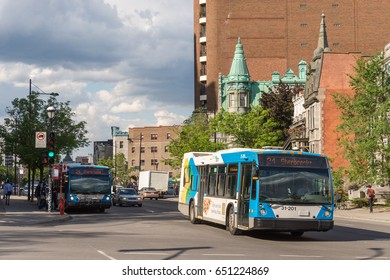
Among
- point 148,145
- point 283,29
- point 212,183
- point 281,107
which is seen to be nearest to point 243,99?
point 283,29

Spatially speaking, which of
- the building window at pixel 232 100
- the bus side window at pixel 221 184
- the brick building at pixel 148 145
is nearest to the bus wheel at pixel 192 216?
the bus side window at pixel 221 184

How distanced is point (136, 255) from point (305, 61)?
93252 millimetres

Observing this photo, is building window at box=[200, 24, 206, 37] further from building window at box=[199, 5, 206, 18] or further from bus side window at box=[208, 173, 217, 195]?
bus side window at box=[208, 173, 217, 195]

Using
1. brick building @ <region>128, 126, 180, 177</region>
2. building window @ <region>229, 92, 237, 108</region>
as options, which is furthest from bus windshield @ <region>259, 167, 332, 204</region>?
brick building @ <region>128, 126, 180, 177</region>

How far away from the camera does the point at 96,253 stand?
646 inches

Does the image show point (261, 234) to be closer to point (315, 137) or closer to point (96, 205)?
point (96, 205)

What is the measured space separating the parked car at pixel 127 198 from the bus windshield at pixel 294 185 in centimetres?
3127

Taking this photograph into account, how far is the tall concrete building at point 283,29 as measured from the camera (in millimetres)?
108312

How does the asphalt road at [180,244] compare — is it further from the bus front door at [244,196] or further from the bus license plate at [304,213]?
the bus license plate at [304,213]

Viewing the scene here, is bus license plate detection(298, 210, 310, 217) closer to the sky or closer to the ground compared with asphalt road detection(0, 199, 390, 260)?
closer to the sky

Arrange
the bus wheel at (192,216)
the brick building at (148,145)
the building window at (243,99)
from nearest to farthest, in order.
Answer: the bus wheel at (192,216) < the building window at (243,99) < the brick building at (148,145)

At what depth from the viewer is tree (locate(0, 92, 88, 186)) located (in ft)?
189

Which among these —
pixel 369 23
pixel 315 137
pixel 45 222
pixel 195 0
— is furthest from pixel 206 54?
pixel 45 222

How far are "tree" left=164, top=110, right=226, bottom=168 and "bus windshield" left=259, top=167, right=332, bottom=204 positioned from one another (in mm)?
54553
